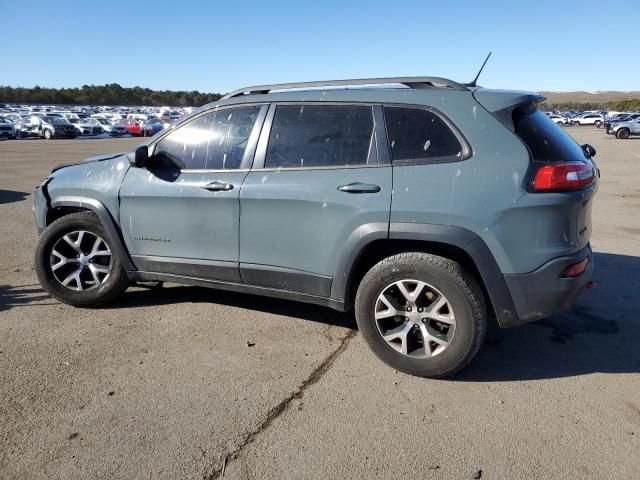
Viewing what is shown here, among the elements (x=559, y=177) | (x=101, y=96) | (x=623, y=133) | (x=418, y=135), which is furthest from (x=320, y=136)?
(x=101, y=96)

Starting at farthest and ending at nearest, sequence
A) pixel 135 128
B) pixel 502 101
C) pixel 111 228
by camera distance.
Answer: pixel 135 128, pixel 111 228, pixel 502 101

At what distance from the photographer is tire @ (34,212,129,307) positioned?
176 inches

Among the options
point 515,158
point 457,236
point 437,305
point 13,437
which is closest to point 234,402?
point 13,437

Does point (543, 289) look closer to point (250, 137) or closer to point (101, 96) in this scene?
point (250, 137)

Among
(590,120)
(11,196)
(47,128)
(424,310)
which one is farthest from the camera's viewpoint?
(590,120)

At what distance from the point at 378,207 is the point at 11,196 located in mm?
9841

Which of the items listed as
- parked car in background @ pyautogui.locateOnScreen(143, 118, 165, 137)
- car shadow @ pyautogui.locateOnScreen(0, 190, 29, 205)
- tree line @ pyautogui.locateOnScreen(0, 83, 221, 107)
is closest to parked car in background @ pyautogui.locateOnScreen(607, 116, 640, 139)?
parked car in background @ pyautogui.locateOnScreen(143, 118, 165, 137)

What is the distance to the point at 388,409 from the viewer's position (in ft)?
10.1

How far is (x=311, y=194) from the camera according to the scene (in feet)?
11.8

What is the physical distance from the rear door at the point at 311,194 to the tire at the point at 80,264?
1.31 m

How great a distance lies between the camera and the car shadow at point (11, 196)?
10172mm

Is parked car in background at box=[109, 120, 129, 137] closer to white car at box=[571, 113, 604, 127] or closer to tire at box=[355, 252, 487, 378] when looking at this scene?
tire at box=[355, 252, 487, 378]

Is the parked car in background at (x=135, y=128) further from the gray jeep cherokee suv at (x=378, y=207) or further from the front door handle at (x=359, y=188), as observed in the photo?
the front door handle at (x=359, y=188)

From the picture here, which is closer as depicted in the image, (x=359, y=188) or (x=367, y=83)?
(x=359, y=188)
